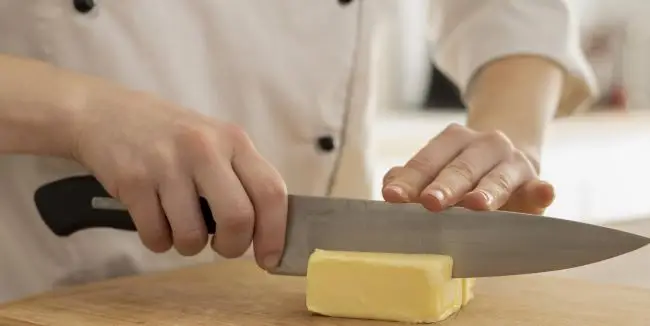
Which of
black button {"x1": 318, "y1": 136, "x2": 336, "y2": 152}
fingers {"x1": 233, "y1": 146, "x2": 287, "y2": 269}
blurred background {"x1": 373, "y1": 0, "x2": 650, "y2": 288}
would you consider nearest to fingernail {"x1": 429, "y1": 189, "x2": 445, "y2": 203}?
fingers {"x1": 233, "y1": 146, "x2": 287, "y2": 269}

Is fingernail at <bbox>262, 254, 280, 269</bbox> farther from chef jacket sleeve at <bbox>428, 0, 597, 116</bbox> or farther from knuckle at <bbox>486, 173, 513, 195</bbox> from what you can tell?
chef jacket sleeve at <bbox>428, 0, 597, 116</bbox>

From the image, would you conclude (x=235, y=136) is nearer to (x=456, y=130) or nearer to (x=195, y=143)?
(x=195, y=143)

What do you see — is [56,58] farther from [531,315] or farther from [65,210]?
[531,315]

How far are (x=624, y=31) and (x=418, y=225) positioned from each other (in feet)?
6.35

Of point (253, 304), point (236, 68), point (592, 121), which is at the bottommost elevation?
point (592, 121)

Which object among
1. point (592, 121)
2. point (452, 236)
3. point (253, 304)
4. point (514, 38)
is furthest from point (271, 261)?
point (592, 121)

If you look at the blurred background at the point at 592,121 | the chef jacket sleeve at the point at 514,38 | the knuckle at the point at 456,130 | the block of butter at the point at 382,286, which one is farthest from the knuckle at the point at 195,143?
the blurred background at the point at 592,121

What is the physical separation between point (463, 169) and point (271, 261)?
0.54 feet

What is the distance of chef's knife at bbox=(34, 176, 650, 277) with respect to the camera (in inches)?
25.4

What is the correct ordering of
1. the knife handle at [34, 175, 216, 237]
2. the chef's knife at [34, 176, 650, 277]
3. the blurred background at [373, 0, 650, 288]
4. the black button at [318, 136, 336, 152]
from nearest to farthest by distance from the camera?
the chef's knife at [34, 176, 650, 277] → the knife handle at [34, 175, 216, 237] → the black button at [318, 136, 336, 152] → the blurred background at [373, 0, 650, 288]

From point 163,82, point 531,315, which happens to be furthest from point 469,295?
point 163,82

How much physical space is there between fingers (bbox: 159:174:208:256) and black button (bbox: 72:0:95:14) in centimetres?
19

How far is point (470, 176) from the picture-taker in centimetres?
A: 73

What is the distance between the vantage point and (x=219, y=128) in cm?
69
